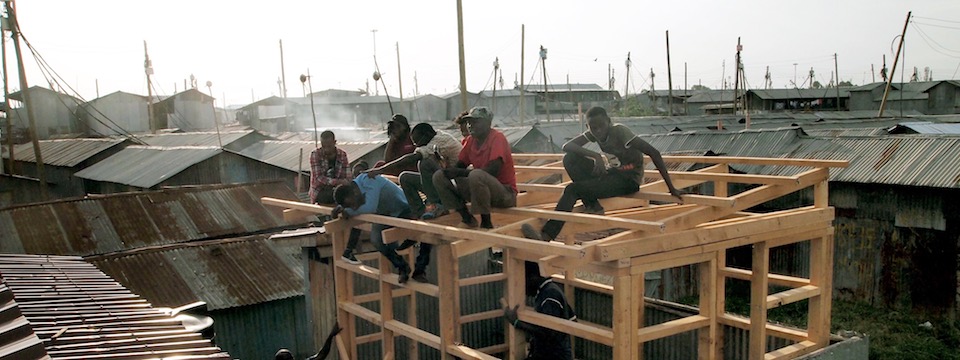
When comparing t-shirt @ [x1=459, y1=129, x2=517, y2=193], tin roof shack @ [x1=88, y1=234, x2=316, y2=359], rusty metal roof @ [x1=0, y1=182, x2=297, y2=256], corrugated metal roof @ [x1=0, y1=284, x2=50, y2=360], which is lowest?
tin roof shack @ [x1=88, y1=234, x2=316, y2=359]

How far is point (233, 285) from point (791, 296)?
36.6ft

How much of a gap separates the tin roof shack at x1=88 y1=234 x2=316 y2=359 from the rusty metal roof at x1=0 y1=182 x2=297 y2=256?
10.2ft

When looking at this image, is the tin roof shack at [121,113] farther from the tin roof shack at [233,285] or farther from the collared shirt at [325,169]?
the collared shirt at [325,169]

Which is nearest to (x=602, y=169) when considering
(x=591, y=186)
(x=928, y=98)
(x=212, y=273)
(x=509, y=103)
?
(x=591, y=186)

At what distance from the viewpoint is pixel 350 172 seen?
10.3 m

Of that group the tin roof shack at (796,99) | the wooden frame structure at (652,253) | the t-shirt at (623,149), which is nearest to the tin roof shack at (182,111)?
the tin roof shack at (796,99)

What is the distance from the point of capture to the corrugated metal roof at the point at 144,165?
27391 millimetres

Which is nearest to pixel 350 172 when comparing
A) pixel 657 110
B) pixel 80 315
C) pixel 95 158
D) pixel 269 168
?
pixel 80 315

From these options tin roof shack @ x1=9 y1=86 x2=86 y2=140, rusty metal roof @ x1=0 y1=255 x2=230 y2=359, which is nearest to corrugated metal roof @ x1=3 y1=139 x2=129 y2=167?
tin roof shack @ x1=9 y1=86 x2=86 y2=140

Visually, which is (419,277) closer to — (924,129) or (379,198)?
(379,198)

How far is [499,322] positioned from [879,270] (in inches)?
415

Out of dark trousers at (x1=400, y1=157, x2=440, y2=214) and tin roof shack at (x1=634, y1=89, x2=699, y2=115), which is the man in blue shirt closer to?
dark trousers at (x1=400, y1=157, x2=440, y2=214)

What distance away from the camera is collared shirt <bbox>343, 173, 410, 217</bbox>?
361 inches

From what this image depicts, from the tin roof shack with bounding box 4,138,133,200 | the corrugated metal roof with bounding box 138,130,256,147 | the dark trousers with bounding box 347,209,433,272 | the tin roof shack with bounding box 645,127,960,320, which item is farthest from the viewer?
the corrugated metal roof with bounding box 138,130,256,147
